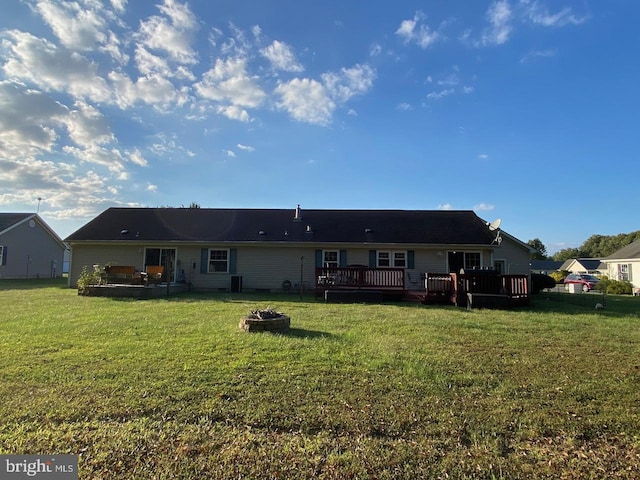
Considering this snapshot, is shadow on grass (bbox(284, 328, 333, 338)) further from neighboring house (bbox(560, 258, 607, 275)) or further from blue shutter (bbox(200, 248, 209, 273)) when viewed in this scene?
neighboring house (bbox(560, 258, 607, 275))

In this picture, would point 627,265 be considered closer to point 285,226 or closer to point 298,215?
point 298,215

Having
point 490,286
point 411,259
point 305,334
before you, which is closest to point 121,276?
point 305,334

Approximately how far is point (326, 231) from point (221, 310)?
8.78 meters

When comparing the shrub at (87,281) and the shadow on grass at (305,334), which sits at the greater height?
the shrub at (87,281)

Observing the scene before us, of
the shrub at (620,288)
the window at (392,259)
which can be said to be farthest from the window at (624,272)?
the window at (392,259)

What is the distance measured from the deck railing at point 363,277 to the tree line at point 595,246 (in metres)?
66.3

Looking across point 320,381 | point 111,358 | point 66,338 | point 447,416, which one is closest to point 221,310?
point 66,338

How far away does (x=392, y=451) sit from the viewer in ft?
9.47

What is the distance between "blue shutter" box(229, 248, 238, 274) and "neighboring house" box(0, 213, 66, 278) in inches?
702

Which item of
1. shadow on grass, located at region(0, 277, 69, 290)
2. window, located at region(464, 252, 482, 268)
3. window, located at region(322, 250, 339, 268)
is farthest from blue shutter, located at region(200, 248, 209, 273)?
window, located at region(464, 252, 482, 268)

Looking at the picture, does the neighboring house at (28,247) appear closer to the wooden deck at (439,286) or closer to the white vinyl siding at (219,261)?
the white vinyl siding at (219,261)

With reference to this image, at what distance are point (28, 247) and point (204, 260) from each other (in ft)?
59.8

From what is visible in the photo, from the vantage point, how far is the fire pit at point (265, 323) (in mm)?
6836

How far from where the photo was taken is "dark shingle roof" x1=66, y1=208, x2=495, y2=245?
17.1 metres
